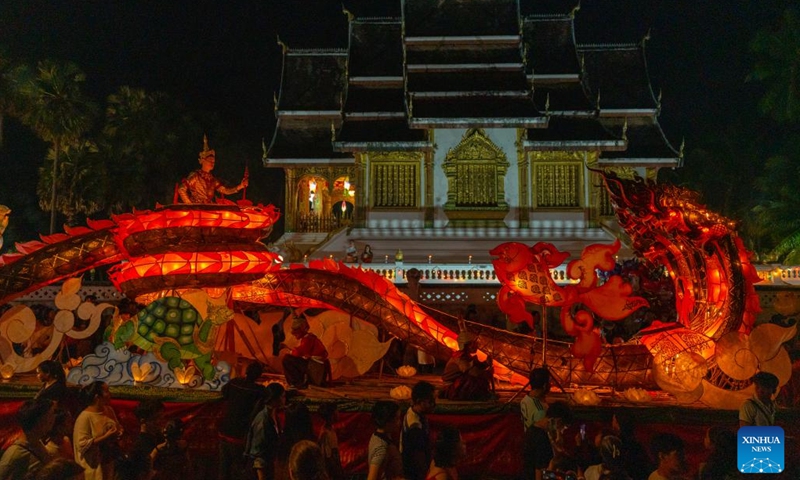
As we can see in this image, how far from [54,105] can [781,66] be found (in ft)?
76.9

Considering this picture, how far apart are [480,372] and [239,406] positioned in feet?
8.96

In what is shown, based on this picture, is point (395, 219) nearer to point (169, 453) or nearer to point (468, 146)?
point (468, 146)

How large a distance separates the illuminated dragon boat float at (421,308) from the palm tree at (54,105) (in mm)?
17454

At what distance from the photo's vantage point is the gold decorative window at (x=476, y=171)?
76.8ft

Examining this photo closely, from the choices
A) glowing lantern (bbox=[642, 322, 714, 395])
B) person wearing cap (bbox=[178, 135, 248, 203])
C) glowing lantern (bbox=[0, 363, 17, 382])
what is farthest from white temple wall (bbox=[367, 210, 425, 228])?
glowing lantern (bbox=[642, 322, 714, 395])

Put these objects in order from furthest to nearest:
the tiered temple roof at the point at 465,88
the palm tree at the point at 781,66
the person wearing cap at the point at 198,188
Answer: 1. the tiered temple roof at the point at 465,88
2. the palm tree at the point at 781,66
3. the person wearing cap at the point at 198,188

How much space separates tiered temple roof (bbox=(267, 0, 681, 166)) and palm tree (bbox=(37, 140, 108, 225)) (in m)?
6.47

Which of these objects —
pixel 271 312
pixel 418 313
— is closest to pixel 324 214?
pixel 271 312

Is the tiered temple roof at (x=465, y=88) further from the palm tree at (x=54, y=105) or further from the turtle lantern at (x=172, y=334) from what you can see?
the turtle lantern at (x=172, y=334)

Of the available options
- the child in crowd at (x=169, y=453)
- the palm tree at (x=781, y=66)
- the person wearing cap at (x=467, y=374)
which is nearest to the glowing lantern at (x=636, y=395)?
the person wearing cap at (x=467, y=374)

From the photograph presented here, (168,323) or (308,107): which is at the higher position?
(308,107)

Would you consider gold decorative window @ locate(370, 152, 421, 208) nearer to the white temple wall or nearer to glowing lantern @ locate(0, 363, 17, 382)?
the white temple wall

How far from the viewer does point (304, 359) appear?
9.24m

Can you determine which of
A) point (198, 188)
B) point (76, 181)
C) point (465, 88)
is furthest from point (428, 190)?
point (198, 188)
